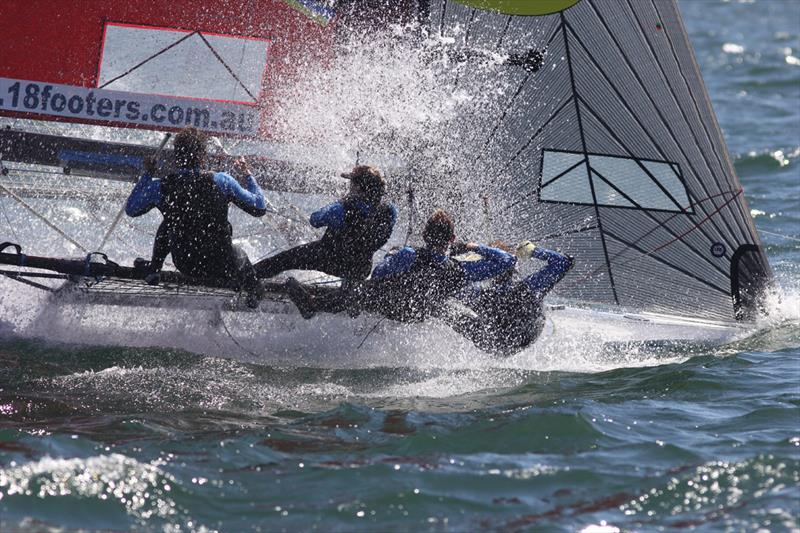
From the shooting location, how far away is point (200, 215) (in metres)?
5.50

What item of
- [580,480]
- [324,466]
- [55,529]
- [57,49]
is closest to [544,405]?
[580,480]

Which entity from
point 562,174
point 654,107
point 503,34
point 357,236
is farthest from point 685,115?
point 357,236

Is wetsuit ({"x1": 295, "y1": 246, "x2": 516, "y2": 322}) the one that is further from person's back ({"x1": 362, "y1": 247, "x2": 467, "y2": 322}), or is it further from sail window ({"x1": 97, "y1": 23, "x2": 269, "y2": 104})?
sail window ({"x1": 97, "y1": 23, "x2": 269, "y2": 104})

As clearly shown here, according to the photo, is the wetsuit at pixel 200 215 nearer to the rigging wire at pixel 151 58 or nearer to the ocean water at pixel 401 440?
the ocean water at pixel 401 440

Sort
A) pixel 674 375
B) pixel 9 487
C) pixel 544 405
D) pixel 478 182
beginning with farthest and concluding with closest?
pixel 478 182 → pixel 674 375 → pixel 544 405 → pixel 9 487

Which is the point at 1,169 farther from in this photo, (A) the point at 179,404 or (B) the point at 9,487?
(B) the point at 9,487

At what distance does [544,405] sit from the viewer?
16.4 ft

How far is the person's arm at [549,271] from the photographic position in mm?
5828

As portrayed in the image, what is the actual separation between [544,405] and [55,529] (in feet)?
7.59

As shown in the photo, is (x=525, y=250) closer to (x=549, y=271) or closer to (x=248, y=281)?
(x=549, y=271)

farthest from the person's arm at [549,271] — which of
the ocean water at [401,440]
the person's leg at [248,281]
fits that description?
the person's leg at [248,281]

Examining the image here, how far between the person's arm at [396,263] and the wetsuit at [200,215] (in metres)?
0.67

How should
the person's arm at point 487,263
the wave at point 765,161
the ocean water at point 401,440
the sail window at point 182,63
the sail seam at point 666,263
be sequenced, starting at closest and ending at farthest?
the ocean water at point 401,440
the person's arm at point 487,263
the sail window at point 182,63
the sail seam at point 666,263
the wave at point 765,161

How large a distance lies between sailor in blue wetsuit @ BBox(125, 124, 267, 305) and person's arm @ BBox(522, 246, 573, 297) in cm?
150
